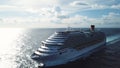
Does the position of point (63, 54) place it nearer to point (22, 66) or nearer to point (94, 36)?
point (22, 66)

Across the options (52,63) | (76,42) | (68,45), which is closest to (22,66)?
(52,63)

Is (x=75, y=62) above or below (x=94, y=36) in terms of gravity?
below

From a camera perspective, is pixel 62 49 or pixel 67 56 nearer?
pixel 62 49

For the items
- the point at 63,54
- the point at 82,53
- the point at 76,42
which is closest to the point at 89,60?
the point at 82,53

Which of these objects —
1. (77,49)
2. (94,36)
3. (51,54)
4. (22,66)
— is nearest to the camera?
A: (51,54)

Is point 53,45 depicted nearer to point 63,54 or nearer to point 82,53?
point 63,54

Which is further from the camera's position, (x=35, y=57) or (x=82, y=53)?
(x=82, y=53)

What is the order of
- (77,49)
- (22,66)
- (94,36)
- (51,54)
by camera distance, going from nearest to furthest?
(51,54), (22,66), (77,49), (94,36)

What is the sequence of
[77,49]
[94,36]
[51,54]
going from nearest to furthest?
[51,54]
[77,49]
[94,36]

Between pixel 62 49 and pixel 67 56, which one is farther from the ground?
pixel 62 49
